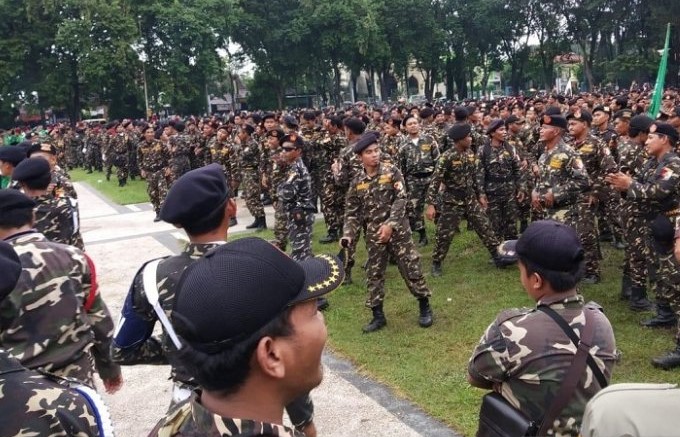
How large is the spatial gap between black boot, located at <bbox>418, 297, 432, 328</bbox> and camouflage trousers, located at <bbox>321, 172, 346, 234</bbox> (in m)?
3.76

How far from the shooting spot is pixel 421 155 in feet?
29.6

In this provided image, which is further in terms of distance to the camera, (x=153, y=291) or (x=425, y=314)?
(x=425, y=314)

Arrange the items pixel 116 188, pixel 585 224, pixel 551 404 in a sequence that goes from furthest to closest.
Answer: pixel 116 188 < pixel 585 224 < pixel 551 404

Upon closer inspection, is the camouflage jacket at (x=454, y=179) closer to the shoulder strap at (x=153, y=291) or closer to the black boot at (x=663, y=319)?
the black boot at (x=663, y=319)

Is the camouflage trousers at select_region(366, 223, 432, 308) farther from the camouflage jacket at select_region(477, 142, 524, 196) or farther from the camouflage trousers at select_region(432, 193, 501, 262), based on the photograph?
the camouflage jacket at select_region(477, 142, 524, 196)

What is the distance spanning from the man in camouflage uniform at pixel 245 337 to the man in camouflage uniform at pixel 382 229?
13.8 feet

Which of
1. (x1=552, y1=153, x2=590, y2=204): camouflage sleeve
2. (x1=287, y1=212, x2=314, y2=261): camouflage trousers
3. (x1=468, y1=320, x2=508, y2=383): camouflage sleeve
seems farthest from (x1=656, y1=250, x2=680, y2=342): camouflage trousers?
(x1=287, y1=212, x2=314, y2=261): camouflage trousers

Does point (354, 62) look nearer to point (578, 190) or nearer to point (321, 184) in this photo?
point (321, 184)

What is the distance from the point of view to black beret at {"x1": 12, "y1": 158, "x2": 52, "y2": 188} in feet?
14.9

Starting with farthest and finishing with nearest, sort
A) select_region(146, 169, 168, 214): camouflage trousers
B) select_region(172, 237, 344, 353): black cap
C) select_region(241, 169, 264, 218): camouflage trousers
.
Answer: select_region(146, 169, 168, 214): camouflage trousers, select_region(241, 169, 264, 218): camouflage trousers, select_region(172, 237, 344, 353): black cap

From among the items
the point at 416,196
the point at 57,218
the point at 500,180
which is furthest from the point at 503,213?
the point at 57,218

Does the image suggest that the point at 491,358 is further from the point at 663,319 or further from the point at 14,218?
the point at 663,319

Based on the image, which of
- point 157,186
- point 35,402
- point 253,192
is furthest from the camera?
point 157,186

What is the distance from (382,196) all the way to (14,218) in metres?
3.56
